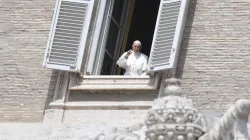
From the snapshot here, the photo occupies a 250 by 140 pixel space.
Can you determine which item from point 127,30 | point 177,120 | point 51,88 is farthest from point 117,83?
point 177,120

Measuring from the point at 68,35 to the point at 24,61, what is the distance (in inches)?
23.5

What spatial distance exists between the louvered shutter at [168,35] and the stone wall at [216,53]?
0.12 meters

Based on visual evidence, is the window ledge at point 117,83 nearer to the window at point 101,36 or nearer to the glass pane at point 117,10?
the window at point 101,36

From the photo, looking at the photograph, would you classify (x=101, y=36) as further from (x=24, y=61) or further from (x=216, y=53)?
(x=216, y=53)

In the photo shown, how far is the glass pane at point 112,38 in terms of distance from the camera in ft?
63.2

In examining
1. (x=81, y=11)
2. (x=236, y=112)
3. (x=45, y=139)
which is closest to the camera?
(x=236, y=112)

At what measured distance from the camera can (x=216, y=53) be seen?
18.2m

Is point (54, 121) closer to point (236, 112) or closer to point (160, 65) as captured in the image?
point (160, 65)

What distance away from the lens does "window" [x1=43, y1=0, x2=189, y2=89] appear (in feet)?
60.6

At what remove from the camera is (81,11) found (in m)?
19.0

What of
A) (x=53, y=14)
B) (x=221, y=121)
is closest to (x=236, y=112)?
(x=221, y=121)

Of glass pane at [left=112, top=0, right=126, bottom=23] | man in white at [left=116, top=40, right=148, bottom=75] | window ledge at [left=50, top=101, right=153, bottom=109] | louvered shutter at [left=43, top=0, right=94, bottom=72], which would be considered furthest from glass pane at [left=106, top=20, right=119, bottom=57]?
window ledge at [left=50, top=101, right=153, bottom=109]

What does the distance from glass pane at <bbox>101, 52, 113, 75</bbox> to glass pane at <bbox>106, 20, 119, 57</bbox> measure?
0.32ft

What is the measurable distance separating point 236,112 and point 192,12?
344 cm
